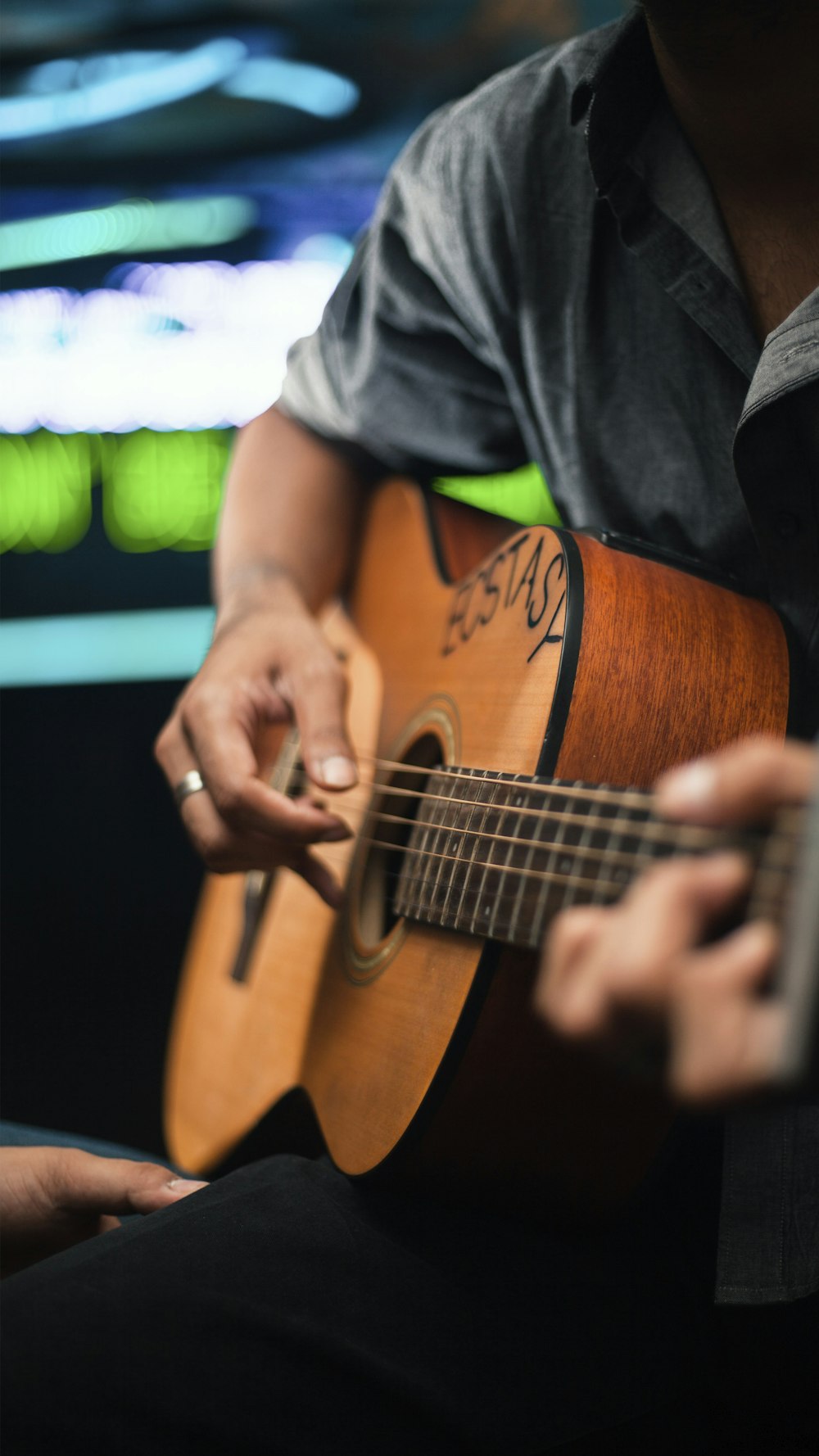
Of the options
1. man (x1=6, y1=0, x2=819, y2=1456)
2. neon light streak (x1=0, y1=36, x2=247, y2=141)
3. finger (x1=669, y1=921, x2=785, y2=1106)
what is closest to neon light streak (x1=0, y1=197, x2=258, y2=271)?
neon light streak (x1=0, y1=36, x2=247, y2=141)

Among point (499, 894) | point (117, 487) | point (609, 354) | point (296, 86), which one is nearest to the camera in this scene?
point (499, 894)

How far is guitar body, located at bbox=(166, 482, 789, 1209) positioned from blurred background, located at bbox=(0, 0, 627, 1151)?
1459mm

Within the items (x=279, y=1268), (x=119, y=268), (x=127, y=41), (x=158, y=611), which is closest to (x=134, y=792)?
(x=158, y=611)

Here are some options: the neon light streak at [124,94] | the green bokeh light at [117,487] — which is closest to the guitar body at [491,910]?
the green bokeh light at [117,487]

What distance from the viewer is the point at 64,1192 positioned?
68 centimetres

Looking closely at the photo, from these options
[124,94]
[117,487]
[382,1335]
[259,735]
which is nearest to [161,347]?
[117,487]

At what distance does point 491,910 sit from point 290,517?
26.6 inches

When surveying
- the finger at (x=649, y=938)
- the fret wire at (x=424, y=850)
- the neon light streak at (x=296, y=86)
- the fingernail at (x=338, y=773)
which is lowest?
the fret wire at (x=424, y=850)

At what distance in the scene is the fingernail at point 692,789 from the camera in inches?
14.2

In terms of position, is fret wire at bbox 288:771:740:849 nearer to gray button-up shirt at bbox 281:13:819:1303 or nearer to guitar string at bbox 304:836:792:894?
guitar string at bbox 304:836:792:894

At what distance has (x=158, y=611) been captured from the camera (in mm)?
2258

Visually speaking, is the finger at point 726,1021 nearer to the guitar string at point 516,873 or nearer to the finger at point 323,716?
the guitar string at point 516,873

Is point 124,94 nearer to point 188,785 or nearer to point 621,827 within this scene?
point 188,785

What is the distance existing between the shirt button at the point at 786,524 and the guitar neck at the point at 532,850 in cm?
26
